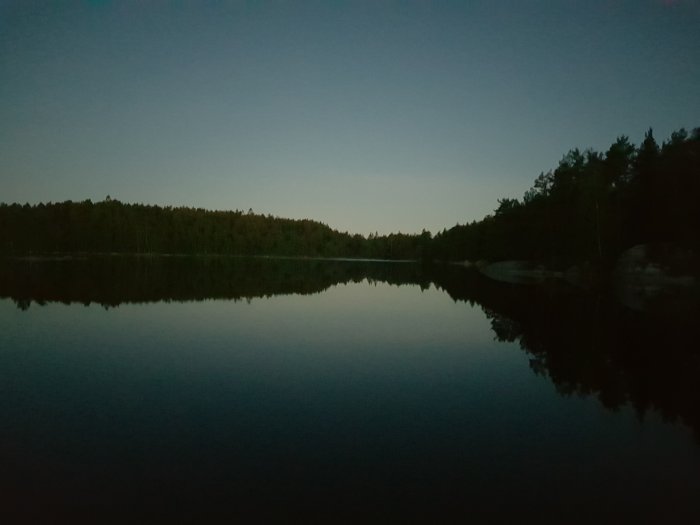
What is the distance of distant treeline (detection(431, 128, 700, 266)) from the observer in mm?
43812

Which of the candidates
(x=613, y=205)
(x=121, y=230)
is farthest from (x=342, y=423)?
(x=121, y=230)

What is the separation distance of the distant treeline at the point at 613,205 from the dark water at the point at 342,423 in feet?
97.4

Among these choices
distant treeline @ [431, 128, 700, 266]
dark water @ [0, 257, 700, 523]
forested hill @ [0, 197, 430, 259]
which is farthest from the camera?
forested hill @ [0, 197, 430, 259]

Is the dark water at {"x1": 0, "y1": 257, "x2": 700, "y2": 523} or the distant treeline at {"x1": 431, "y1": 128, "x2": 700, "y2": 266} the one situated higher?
the distant treeline at {"x1": 431, "y1": 128, "x2": 700, "y2": 266}

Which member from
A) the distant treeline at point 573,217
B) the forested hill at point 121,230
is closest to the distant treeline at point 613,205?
the distant treeline at point 573,217

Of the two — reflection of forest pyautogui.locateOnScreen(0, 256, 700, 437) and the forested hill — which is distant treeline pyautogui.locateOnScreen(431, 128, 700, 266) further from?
the forested hill

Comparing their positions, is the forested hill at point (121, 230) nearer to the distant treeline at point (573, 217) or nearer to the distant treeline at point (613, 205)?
the distant treeline at point (573, 217)

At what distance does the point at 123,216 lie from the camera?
15575 cm

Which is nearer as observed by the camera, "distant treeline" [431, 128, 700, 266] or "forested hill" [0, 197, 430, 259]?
"distant treeline" [431, 128, 700, 266]

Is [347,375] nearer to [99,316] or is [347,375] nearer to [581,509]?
[581,509]

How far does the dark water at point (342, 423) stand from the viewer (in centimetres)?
709

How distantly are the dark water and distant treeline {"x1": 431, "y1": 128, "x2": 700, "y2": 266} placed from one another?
1169 inches

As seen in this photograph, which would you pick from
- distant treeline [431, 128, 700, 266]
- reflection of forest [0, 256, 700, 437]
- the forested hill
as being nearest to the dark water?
reflection of forest [0, 256, 700, 437]

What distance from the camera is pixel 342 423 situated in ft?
33.8
